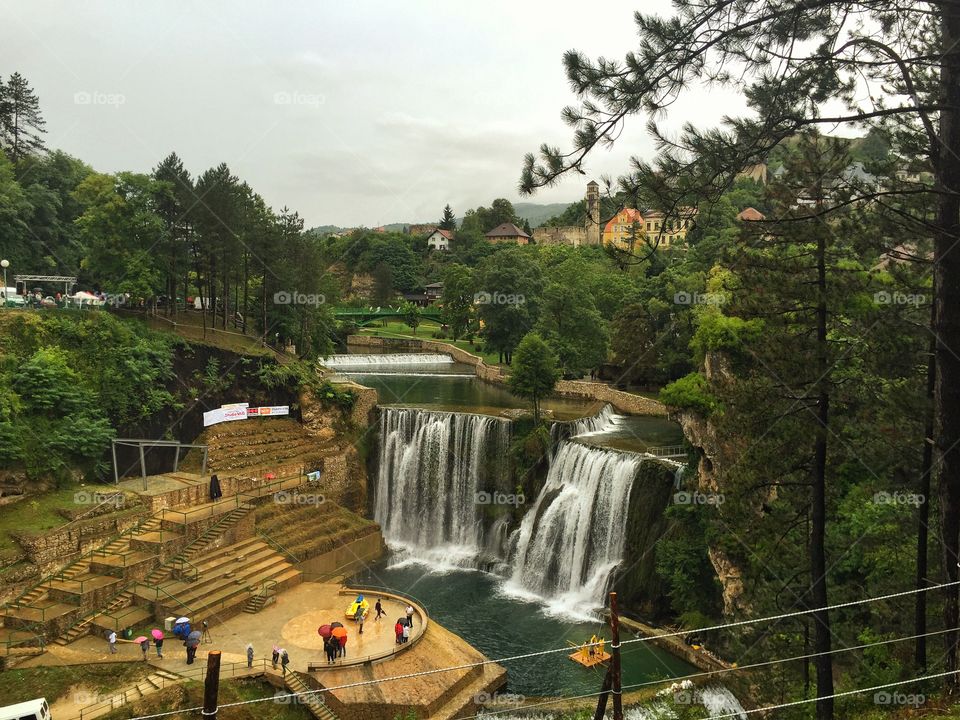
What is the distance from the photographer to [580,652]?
20.6m

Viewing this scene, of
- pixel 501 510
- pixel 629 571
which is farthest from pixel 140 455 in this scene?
pixel 629 571

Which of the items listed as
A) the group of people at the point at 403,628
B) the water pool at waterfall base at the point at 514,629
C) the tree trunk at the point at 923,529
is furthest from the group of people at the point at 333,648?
the tree trunk at the point at 923,529

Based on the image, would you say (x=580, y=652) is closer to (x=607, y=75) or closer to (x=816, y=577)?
(x=816, y=577)

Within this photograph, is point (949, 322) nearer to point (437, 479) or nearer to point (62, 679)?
point (62, 679)

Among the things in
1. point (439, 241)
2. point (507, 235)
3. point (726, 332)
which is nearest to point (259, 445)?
point (726, 332)

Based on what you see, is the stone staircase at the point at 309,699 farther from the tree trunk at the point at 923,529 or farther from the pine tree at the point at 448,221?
the pine tree at the point at 448,221

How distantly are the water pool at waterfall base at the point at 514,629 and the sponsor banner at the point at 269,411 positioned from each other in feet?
28.1

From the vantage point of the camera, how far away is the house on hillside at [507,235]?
103000 mm

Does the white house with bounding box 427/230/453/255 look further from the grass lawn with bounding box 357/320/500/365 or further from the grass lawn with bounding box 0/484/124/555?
the grass lawn with bounding box 0/484/124/555

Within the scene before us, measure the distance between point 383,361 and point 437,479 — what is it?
2606 cm

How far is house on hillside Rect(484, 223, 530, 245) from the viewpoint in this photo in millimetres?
103000

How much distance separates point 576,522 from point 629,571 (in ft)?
9.79

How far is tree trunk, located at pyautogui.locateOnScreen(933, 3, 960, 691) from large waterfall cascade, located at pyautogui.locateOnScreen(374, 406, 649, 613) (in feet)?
51.8

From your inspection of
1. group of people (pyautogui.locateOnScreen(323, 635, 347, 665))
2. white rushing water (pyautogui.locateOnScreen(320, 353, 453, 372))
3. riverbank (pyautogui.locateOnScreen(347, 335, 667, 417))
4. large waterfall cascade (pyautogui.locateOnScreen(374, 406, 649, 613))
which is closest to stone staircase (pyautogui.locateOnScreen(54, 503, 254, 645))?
group of people (pyautogui.locateOnScreen(323, 635, 347, 665))
